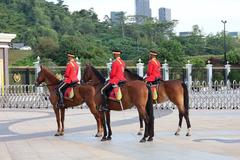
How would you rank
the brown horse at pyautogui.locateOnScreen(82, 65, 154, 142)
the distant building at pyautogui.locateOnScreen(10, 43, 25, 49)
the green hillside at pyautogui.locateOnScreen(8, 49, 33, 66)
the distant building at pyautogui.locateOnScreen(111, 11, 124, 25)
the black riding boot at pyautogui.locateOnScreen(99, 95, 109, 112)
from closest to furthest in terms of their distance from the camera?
the brown horse at pyautogui.locateOnScreen(82, 65, 154, 142) → the black riding boot at pyautogui.locateOnScreen(99, 95, 109, 112) → the green hillside at pyautogui.locateOnScreen(8, 49, 33, 66) → the distant building at pyautogui.locateOnScreen(10, 43, 25, 49) → the distant building at pyautogui.locateOnScreen(111, 11, 124, 25)

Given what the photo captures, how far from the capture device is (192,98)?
23.1 meters

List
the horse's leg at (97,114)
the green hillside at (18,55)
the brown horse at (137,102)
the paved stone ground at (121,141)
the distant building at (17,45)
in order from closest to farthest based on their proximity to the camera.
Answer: the paved stone ground at (121,141) → the brown horse at (137,102) → the horse's leg at (97,114) → the green hillside at (18,55) → the distant building at (17,45)

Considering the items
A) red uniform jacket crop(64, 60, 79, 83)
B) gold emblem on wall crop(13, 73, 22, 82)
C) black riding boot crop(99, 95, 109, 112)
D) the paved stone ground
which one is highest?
red uniform jacket crop(64, 60, 79, 83)

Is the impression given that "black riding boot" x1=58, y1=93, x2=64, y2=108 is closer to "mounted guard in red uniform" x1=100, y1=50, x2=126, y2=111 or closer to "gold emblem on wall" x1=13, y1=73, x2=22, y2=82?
"mounted guard in red uniform" x1=100, y1=50, x2=126, y2=111

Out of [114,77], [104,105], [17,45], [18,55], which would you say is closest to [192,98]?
[104,105]

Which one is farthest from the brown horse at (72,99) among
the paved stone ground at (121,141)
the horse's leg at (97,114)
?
the paved stone ground at (121,141)

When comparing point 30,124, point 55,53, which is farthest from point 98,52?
point 30,124

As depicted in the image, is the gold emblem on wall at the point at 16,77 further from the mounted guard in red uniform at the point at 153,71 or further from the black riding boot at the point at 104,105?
the black riding boot at the point at 104,105

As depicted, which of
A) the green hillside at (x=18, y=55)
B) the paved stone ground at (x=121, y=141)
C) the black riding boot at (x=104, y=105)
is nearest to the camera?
the paved stone ground at (x=121, y=141)

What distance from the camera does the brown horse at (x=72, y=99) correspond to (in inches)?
496

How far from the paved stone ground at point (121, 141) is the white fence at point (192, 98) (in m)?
5.14

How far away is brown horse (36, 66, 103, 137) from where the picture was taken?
1260cm

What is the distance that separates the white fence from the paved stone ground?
5138 mm

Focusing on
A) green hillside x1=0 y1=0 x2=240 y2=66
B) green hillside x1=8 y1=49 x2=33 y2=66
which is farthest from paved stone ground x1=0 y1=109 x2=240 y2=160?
green hillside x1=8 y1=49 x2=33 y2=66
